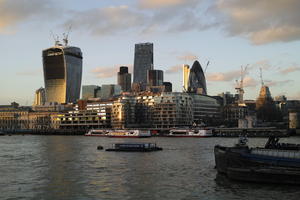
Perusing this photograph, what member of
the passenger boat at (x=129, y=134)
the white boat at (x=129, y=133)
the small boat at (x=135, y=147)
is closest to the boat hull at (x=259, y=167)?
the small boat at (x=135, y=147)

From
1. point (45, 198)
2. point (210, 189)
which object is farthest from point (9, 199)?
point (210, 189)

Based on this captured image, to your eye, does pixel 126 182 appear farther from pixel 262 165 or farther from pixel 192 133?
pixel 192 133

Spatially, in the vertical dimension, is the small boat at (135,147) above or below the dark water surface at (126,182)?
above

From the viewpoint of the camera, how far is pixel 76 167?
65.9m

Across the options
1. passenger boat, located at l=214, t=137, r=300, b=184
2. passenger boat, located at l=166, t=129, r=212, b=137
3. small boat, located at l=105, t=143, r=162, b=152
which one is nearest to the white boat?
passenger boat, located at l=166, t=129, r=212, b=137

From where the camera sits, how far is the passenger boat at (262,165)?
1837 inches

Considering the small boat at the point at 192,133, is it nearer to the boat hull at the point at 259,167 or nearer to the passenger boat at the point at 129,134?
the passenger boat at the point at 129,134

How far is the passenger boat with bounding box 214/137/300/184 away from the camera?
4666cm

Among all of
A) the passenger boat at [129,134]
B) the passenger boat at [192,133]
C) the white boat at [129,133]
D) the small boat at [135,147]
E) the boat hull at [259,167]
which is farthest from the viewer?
the passenger boat at [192,133]

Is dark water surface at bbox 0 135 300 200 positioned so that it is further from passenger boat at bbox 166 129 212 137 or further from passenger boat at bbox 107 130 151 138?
passenger boat at bbox 166 129 212 137

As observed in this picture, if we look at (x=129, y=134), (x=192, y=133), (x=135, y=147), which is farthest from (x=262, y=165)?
(x=129, y=134)

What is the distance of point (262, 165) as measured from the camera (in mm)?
48719

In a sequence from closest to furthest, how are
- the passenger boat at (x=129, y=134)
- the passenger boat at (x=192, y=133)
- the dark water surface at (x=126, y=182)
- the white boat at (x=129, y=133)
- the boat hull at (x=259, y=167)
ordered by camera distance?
1. the dark water surface at (x=126, y=182)
2. the boat hull at (x=259, y=167)
3. the passenger boat at (x=129, y=134)
4. the white boat at (x=129, y=133)
5. the passenger boat at (x=192, y=133)

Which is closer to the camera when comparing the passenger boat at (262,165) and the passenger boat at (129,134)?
the passenger boat at (262,165)
